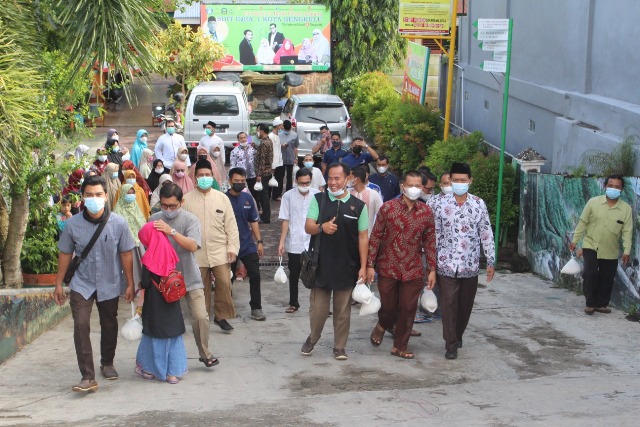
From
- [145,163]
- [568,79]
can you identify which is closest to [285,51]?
[145,163]

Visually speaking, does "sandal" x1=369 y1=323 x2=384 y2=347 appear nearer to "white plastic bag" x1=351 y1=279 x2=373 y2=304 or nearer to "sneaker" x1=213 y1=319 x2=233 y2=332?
"white plastic bag" x1=351 y1=279 x2=373 y2=304

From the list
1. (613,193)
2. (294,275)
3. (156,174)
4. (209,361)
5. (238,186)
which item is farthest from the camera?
(156,174)

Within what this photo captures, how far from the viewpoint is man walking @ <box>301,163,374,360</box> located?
8922mm

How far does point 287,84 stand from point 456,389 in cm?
2715

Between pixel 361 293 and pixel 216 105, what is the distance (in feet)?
52.8

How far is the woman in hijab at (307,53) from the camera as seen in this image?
115 feet

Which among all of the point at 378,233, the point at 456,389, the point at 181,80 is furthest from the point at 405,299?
the point at 181,80

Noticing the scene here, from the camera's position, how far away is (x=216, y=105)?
24.3 m

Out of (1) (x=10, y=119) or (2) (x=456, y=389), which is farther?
(1) (x=10, y=119)

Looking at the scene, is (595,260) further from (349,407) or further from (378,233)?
(349,407)

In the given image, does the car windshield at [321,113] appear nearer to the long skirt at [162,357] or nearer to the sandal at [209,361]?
the sandal at [209,361]

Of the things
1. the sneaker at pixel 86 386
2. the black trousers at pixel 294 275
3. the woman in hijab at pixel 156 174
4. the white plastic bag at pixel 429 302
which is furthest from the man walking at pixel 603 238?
the woman in hijab at pixel 156 174

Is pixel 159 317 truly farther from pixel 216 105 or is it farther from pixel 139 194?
pixel 216 105

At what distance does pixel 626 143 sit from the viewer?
11.7 meters
